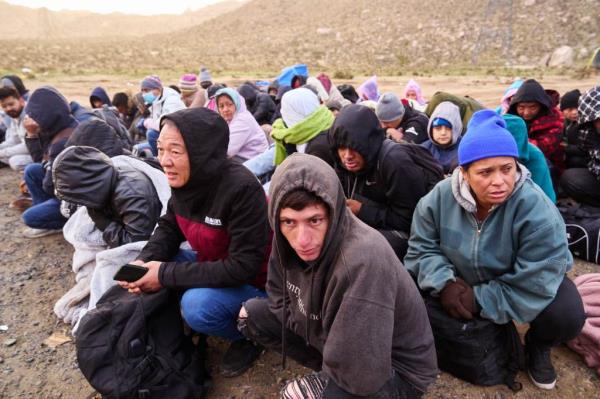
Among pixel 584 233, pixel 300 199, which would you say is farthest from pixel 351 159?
pixel 584 233

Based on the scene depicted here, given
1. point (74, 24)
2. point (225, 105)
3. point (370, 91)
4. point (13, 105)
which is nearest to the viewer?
point (225, 105)

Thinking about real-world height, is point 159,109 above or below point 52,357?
above

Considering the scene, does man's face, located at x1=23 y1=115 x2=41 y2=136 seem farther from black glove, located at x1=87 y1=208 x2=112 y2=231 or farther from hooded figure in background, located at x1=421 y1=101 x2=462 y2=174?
hooded figure in background, located at x1=421 y1=101 x2=462 y2=174

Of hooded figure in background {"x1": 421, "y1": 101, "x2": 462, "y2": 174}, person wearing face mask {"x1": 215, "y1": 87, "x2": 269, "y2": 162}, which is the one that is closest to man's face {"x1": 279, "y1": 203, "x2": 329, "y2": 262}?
hooded figure in background {"x1": 421, "y1": 101, "x2": 462, "y2": 174}

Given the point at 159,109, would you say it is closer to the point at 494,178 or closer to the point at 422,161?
the point at 422,161

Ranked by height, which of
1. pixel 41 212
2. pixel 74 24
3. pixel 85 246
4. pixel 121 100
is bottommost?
pixel 74 24

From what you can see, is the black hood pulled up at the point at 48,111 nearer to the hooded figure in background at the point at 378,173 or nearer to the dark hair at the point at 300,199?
the hooded figure in background at the point at 378,173

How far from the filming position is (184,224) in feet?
8.27

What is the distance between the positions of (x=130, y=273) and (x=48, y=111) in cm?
313

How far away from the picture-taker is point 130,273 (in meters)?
2.35

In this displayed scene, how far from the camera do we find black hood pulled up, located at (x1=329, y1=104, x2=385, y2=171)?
269 centimetres

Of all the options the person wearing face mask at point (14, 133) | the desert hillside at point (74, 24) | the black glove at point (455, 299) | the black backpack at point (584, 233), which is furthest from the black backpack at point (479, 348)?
the desert hillside at point (74, 24)

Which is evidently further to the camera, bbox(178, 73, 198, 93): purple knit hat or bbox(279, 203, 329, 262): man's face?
bbox(178, 73, 198, 93): purple knit hat

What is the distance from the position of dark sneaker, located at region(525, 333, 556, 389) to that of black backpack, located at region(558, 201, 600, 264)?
4.95ft
